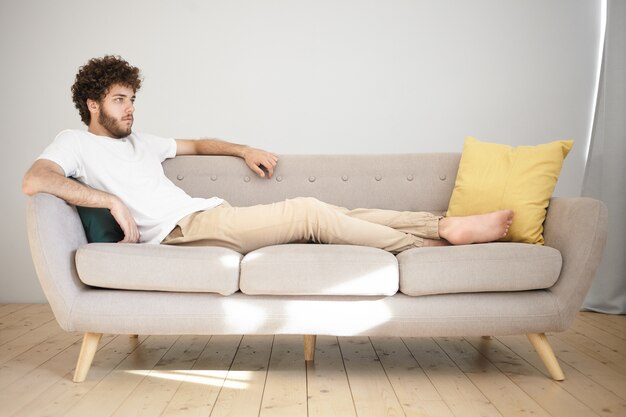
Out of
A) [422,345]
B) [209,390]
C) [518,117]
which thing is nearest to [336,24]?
[518,117]

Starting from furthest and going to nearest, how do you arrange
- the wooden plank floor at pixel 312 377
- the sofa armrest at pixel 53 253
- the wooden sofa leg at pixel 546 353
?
1. the wooden sofa leg at pixel 546 353
2. the sofa armrest at pixel 53 253
3. the wooden plank floor at pixel 312 377

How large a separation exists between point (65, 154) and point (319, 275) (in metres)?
1.12

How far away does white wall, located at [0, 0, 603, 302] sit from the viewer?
390cm

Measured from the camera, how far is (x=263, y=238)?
8.13 ft

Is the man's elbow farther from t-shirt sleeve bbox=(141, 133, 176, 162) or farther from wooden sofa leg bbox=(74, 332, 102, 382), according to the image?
t-shirt sleeve bbox=(141, 133, 176, 162)

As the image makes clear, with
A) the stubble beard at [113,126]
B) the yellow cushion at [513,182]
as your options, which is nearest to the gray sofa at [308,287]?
the yellow cushion at [513,182]

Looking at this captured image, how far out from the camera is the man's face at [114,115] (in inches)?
108

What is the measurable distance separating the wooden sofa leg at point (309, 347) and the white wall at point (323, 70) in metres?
1.73

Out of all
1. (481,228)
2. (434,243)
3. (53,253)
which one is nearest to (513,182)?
(481,228)

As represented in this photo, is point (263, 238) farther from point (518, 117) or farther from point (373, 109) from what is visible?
point (518, 117)

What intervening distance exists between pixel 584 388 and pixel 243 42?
9.30 feet

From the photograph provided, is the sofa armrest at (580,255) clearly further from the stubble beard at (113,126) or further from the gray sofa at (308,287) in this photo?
the stubble beard at (113,126)

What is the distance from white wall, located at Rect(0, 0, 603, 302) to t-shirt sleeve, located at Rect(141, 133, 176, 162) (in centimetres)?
105

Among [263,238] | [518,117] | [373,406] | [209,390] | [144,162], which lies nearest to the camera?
[373,406]
